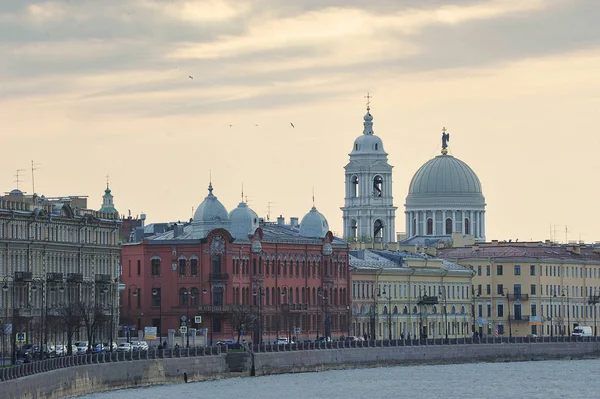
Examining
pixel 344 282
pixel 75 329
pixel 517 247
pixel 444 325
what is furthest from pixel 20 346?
pixel 517 247

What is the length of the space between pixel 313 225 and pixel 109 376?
2468 inches

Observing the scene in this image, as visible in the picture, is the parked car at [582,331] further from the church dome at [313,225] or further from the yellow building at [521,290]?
the church dome at [313,225]

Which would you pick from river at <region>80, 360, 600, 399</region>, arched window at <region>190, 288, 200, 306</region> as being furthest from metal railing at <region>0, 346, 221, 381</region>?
arched window at <region>190, 288, 200, 306</region>

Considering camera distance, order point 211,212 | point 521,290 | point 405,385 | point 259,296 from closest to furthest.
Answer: point 405,385 → point 259,296 → point 211,212 → point 521,290

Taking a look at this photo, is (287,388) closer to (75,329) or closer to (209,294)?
(75,329)

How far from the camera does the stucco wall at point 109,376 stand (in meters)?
90.4

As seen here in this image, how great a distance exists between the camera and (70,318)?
128 m

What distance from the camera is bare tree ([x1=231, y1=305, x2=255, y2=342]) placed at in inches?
6058

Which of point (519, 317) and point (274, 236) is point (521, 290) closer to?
point (519, 317)

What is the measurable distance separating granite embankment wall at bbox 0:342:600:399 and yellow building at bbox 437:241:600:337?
27924 millimetres

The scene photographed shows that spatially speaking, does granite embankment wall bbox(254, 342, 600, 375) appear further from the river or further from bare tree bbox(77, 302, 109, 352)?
bare tree bbox(77, 302, 109, 352)

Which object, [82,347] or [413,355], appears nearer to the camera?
[82,347]

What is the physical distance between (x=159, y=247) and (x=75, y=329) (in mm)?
30029

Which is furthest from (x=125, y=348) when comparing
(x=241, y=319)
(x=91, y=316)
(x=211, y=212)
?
(x=211, y=212)
